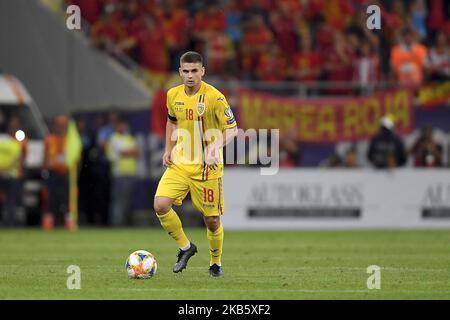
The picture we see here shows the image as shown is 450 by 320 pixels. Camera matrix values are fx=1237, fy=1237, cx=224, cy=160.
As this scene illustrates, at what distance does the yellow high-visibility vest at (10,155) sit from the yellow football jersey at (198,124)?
11454 millimetres

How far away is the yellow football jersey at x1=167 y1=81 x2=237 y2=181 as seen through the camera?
13.3 meters

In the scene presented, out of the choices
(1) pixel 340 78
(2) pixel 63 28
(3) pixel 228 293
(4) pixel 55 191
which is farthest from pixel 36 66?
(3) pixel 228 293

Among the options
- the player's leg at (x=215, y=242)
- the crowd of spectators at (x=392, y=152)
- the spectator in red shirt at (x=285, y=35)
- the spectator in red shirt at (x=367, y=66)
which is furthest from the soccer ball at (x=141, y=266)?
the spectator in red shirt at (x=285, y=35)

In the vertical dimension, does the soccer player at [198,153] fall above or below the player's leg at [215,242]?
above

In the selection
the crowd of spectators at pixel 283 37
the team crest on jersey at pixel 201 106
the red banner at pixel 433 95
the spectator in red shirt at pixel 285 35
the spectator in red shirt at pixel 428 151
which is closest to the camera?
the team crest on jersey at pixel 201 106

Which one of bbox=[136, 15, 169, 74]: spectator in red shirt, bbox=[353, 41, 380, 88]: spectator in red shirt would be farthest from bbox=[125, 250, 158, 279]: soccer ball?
bbox=[136, 15, 169, 74]: spectator in red shirt

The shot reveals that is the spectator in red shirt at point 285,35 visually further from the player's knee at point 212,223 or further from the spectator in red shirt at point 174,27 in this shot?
the player's knee at point 212,223

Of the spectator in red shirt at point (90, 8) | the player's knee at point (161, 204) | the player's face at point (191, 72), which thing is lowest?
the player's knee at point (161, 204)

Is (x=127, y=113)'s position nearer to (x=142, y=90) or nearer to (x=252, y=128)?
(x=142, y=90)

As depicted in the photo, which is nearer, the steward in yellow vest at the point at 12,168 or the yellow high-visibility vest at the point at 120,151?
the steward in yellow vest at the point at 12,168

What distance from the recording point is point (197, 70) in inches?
516

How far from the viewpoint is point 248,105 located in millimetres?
25141

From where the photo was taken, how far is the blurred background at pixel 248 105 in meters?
23.8

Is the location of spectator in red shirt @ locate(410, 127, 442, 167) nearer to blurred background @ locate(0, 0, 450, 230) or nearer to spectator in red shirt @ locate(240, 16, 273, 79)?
blurred background @ locate(0, 0, 450, 230)
